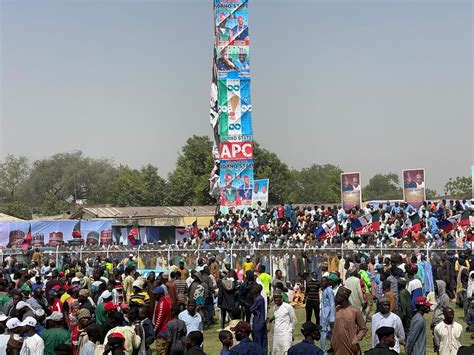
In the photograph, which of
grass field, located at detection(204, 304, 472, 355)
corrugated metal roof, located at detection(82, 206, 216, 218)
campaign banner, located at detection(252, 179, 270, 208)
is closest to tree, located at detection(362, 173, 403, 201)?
corrugated metal roof, located at detection(82, 206, 216, 218)

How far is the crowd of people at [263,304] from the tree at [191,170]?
61.3 metres

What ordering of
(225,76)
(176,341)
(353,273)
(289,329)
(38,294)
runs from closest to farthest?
(176,341) → (289,329) → (38,294) → (353,273) → (225,76)

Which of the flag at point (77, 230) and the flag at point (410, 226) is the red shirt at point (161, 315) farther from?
the flag at point (77, 230)

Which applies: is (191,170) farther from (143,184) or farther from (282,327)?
(282,327)

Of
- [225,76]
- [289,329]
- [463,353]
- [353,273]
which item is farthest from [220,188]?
[463,353]

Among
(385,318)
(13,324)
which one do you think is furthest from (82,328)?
(385,318)

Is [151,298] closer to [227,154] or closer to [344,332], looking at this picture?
[344,332]

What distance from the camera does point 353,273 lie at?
1778 cm

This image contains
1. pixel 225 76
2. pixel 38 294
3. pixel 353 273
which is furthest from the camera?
pixel 225 76

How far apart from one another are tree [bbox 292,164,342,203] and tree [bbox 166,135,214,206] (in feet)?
62.2

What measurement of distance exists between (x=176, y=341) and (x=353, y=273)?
222 inches

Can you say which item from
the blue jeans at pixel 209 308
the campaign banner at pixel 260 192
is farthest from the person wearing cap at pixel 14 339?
the campaign banner at pixel 260 192

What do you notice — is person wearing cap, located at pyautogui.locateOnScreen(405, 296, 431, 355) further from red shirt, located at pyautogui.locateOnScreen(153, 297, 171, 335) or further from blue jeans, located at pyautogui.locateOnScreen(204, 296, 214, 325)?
blue jeans, located at pyautogui.locateOnScreen(204, 296, 214, 325)

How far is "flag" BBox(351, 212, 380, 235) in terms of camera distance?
105ft
